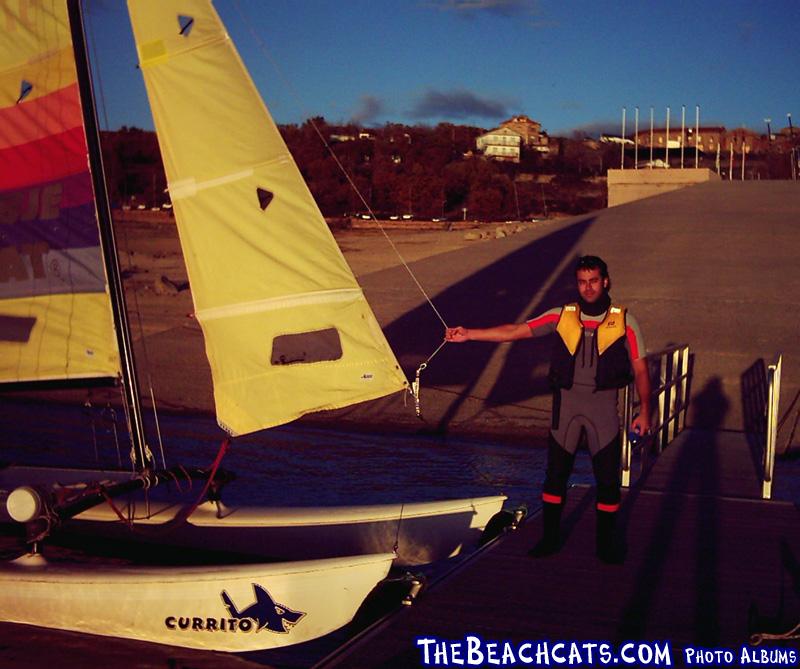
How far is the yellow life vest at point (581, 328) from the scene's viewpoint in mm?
5848

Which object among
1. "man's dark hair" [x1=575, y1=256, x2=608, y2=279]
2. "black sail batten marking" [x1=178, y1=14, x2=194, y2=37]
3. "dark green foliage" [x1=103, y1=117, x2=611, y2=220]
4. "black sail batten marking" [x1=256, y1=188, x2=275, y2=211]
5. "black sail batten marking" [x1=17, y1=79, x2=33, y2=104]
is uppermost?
"dark green foliage" [x1=103, y1=117, x2=611, y2=220]

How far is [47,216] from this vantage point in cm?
773

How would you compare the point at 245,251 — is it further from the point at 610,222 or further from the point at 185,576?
the point at 610,222

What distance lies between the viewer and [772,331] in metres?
16.6

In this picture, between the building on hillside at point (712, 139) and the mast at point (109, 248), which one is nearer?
the mast at point (109, 248)

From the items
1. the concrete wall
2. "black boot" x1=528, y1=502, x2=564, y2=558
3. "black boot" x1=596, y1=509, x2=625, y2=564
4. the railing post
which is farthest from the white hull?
the concrete wall

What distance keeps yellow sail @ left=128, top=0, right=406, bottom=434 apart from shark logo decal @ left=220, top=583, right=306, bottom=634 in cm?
121

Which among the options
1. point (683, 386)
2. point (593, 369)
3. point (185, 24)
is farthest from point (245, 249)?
point (683, 386)

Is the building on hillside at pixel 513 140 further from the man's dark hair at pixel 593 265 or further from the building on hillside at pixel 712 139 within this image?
the man's dark hair at pixel 593 265

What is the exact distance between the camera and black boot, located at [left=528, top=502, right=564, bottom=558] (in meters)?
6.38

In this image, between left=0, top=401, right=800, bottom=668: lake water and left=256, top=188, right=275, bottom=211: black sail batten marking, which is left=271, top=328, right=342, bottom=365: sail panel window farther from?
left=0, top=401, right=800, bottom=668: lake water

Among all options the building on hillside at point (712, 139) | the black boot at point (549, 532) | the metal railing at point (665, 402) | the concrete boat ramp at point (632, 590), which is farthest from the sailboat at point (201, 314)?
the building on hillside at point (712, 139)

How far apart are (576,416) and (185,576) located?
2432 mm

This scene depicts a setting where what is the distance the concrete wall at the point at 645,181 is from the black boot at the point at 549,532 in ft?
102
